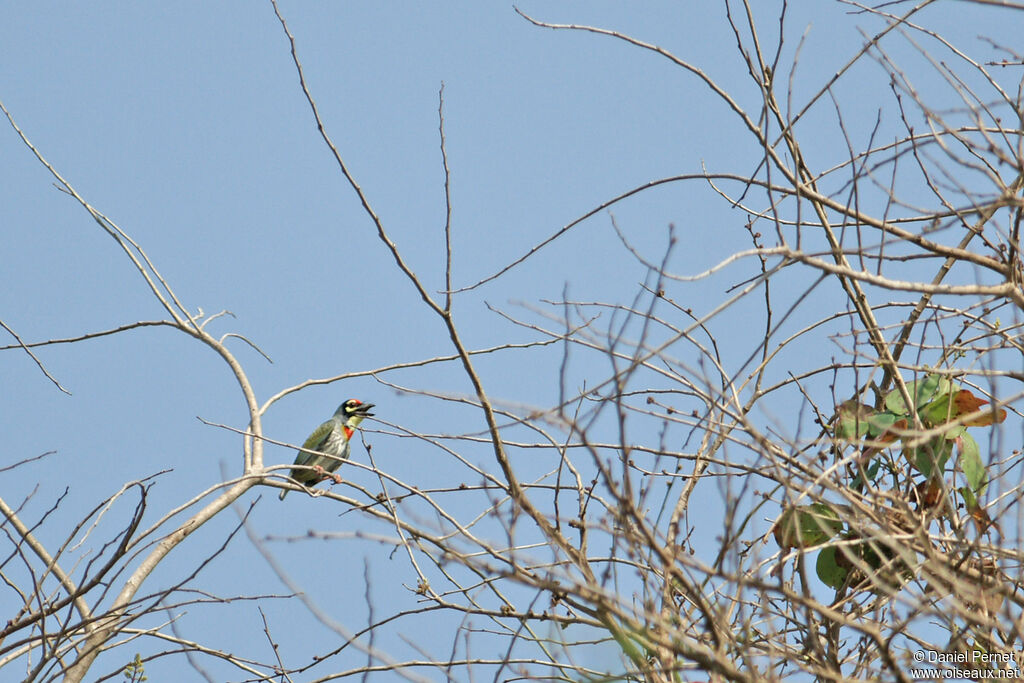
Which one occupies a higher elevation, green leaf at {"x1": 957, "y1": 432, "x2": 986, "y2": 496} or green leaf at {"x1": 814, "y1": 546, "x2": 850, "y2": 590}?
green leaf at {"x1": 957, "y1": 432, "x2": 986, "y2": 496}

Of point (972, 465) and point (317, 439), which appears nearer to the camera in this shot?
point (972, 465)

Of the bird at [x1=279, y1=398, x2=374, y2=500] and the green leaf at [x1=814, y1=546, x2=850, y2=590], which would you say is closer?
the green leaf at [x1=814, y1=546, x2=850, y2=590]

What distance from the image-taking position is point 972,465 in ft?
10.0

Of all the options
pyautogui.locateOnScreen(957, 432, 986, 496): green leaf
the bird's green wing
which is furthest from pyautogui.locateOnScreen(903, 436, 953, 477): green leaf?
the bird's green wing

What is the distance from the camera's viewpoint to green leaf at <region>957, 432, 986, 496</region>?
3.03 m

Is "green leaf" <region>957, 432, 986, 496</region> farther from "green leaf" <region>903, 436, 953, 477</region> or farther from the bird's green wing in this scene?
the bird's green wing

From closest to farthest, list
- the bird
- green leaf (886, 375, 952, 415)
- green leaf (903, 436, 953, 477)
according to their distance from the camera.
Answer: green leaf (903, 436, 953, 477), green leaf (886, 375, 952, 415), the bird

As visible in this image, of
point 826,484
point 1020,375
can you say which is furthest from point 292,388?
point 1020,375

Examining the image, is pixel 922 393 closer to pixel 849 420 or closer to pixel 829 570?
pixel 849 420

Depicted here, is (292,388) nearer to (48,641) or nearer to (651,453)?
(48,641)

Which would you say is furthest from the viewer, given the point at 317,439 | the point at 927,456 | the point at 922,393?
the point at 317,439

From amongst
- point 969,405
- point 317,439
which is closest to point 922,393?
point 969,405

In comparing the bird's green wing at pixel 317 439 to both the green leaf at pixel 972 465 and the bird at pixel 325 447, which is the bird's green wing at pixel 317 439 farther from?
the green leaf at pixel 972 465

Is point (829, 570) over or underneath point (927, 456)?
underneath
